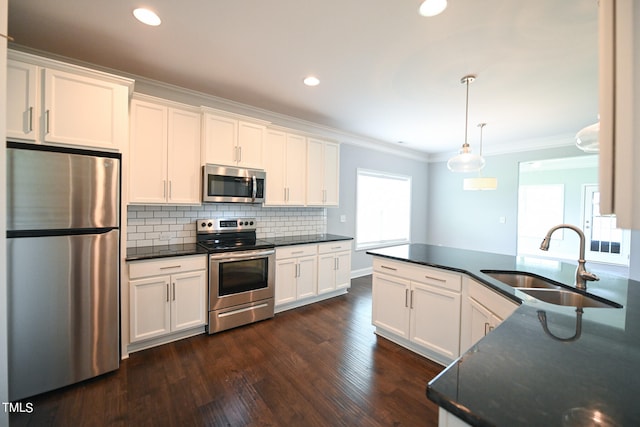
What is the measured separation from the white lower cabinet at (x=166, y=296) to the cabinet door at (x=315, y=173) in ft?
5.97

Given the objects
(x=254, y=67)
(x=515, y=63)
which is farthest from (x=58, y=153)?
(x=515, y=63)

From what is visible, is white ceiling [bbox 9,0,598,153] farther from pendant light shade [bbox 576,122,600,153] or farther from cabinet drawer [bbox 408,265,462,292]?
cabinet drawer [bbox 408,265,462,292]

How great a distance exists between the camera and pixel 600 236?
656cm

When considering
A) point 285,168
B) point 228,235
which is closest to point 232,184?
point 228,235

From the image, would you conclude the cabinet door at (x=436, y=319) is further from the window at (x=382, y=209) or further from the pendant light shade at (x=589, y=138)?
the window at (x=382, y=209)

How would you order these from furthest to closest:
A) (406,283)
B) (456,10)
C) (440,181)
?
(440,181) → (406,283) → (456,10)

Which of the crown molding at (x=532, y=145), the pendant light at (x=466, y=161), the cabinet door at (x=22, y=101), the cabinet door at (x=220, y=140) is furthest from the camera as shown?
the crown molding at (x=532, y=145)

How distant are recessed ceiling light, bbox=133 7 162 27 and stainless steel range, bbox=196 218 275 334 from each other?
76.4 inches

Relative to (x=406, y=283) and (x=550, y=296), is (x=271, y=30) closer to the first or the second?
(x=406, y=283)

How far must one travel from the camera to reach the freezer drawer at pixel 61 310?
173 cm

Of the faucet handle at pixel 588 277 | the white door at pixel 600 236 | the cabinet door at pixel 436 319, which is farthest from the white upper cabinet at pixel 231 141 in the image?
the white door at pixel 600 236

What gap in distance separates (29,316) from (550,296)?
3.52 metres

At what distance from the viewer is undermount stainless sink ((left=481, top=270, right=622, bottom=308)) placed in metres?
1.53

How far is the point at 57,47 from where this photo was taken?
2.25 meters
